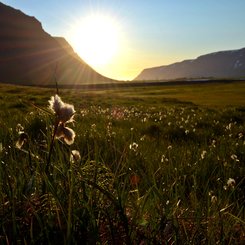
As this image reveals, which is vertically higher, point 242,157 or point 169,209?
point 169,209

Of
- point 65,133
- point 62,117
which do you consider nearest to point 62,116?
point 62,117

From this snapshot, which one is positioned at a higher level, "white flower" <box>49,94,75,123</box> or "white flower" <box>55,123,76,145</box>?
"white flower" <box>49,94,75,123</box>

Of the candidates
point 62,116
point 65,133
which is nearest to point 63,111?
point 62,116

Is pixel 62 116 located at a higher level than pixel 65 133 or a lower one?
higher

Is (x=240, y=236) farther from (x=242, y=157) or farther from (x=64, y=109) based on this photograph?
(x=242, y=157)

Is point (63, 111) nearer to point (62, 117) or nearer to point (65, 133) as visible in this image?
point (62, 117)

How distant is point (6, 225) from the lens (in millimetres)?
2646

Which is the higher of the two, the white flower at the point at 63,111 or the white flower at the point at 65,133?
the white flower at the point at 63,111

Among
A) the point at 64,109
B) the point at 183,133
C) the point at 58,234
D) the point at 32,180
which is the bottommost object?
the point at 183,133

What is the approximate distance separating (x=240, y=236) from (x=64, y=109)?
1.63 metres

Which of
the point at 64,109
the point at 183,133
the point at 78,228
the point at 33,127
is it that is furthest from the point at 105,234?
the point at 183,133

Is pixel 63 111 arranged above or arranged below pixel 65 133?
above

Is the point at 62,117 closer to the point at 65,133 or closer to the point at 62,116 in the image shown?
the point at 62,116

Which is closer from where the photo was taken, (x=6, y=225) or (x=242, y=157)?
(x=6, y=225)
